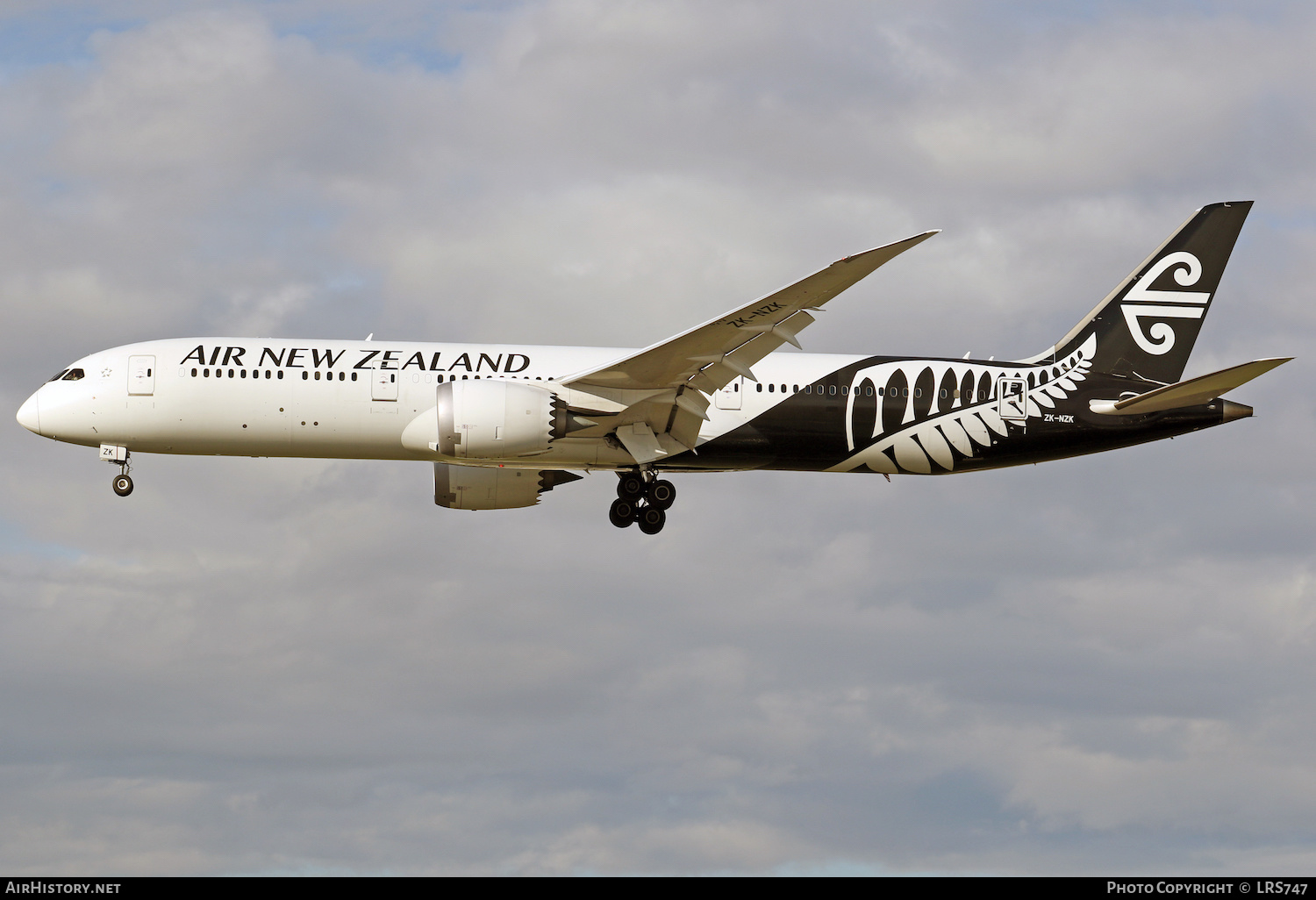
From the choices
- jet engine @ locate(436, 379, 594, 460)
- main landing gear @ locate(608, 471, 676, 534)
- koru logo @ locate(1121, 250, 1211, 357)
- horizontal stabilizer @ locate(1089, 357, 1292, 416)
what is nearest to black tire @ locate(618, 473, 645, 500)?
main landing gear @ locate(608, 471, 676, 534)

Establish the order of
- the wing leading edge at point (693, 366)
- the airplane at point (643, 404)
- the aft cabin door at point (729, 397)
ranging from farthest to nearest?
the aft cabin door at point (729, 397), the airplane at point (643, 404), the wing leading edge at point (693, 366)

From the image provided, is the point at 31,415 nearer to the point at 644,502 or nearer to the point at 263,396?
the point at 263,396

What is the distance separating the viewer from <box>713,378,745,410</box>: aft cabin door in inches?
1444

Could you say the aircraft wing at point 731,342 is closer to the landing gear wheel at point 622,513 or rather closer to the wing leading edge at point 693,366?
the wing leading edge at point 693,366

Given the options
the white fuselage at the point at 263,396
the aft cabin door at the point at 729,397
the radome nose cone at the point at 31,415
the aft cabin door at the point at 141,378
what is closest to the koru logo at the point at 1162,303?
the aft cabin door at the point at 729,397

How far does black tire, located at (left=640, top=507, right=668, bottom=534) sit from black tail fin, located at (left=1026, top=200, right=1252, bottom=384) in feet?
35.1

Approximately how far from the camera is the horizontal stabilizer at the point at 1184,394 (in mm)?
34531

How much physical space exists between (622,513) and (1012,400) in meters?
10.4

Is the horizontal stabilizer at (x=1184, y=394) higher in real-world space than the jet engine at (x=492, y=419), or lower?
higher

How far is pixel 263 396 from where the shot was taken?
35.3 m

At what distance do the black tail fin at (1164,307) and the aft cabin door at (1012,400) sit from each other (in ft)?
4.50

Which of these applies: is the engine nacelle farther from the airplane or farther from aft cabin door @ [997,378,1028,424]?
aft cabin door @ [997,378,1028,424]

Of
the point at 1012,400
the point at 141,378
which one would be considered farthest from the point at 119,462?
the point at 1012,400
